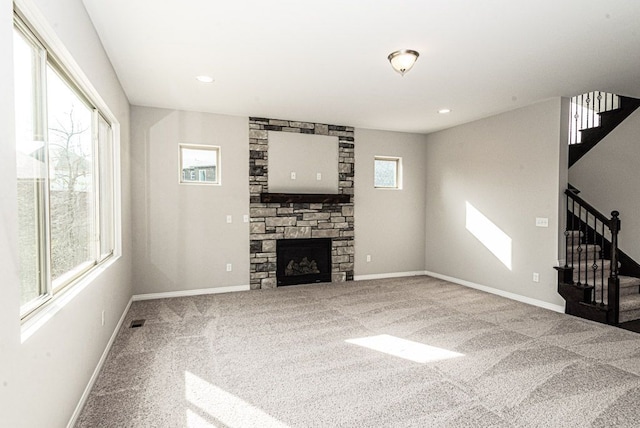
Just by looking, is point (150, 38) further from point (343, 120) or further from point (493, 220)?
point (493, 220)

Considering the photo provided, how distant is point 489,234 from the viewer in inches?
213

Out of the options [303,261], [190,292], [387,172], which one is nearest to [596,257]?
[387,172]

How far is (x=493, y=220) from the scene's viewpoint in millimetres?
5355

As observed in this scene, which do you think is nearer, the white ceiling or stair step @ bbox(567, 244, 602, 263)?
the white ceiling

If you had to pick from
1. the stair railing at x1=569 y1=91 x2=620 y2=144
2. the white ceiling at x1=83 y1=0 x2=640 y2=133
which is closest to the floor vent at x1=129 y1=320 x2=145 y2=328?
the white ceiling at x1=83 y1=0 x2=640 y2=133

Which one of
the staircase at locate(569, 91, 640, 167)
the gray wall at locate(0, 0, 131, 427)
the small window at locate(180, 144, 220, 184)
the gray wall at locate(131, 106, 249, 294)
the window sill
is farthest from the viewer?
the small window at locate(180, 144, 220, 184)

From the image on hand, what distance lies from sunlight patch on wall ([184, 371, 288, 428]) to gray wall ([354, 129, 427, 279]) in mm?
4041

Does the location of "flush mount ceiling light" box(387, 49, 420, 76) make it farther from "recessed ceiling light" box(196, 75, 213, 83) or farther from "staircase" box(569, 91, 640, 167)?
"staircase" box(569, 91, 640, 167)

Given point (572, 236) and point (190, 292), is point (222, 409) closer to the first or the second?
point (190, 292)

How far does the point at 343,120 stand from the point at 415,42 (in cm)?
279

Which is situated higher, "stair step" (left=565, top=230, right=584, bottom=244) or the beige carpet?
"stair step" (left=565, top=230, right=584, bottom=244)

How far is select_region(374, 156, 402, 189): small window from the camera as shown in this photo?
21.4ft

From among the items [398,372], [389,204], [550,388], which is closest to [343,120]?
[389,204]

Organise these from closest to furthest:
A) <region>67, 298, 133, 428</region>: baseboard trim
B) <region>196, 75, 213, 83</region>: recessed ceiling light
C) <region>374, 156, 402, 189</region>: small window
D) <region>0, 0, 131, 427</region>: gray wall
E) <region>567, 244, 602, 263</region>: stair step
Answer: <region>0, 0, 131, 427</region>: gray wall
<region>67, 298, 133, 428</region>: baseboard trim
<region>196, 75, 213, 83</region>: recessed ceiling light
<region>567, 244, 602, 263</region>: stair step
<region>374, 156, 402, 189</region>: small window
